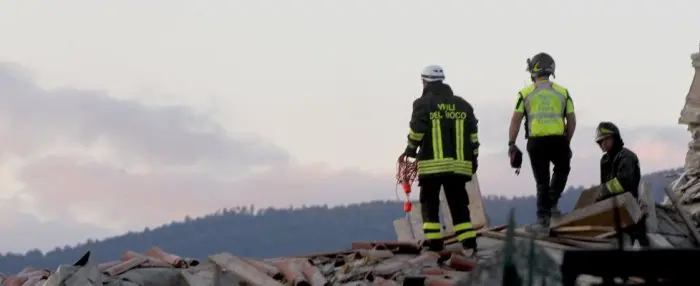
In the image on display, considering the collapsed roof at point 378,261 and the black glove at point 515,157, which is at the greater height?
the black glove at point 515,157

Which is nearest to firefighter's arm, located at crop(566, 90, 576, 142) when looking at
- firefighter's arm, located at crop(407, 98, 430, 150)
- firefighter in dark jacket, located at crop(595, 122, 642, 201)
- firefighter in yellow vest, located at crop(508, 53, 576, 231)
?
firefighter in yellow vest, located at crop(508, 53, 576, 231)

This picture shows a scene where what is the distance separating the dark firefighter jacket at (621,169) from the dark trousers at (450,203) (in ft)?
8.19

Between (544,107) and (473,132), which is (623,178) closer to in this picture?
(544,107)

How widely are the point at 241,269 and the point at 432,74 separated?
3.13 metres

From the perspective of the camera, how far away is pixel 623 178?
1652cm

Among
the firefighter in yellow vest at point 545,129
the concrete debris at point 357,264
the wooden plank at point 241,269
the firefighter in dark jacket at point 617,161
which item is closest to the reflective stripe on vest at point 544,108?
the firefighter in yellow vest at point 545,129

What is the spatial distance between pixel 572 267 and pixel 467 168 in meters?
10.3

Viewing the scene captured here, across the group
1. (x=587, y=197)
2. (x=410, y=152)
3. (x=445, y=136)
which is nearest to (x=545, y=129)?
(x=445, y=136)

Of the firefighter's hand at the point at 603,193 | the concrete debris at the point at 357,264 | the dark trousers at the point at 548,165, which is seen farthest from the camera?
the firefighter's hand at the point at 603,193

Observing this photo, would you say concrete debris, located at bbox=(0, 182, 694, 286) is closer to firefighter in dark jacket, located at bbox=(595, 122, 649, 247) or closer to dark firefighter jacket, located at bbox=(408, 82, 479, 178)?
firefighter in dark jacket, located at bbox=(595, 122, 649, 247)

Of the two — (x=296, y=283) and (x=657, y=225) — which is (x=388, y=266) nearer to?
(x=296, y=283)

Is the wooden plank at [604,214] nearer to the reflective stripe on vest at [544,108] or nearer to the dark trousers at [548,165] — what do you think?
the dark trousers at [548,165]

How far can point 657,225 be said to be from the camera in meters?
17.1

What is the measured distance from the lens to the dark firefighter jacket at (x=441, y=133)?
1482 centimetres
